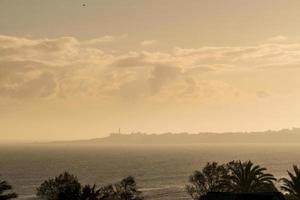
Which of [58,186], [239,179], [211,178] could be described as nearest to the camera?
[239,179]

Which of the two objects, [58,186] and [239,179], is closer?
[239,179]

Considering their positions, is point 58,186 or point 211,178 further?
point 211,178

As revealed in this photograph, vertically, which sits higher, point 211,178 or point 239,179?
point 239,179

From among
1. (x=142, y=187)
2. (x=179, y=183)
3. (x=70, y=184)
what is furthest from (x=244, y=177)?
(x=179, y=183)

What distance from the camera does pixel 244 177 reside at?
5309cm

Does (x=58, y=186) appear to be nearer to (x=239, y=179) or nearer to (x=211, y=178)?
(x=211, y=178)

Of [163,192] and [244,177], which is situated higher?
[244,177]

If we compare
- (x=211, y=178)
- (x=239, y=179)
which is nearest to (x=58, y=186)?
(x=211, y=178)

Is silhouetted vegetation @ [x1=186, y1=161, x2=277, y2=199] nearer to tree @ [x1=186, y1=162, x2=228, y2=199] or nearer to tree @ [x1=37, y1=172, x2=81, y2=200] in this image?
tree @ [x1=186, y1=162, x2=228, y2=199]

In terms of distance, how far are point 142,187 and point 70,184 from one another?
115491mm

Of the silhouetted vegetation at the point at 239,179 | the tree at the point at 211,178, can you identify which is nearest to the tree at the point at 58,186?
the silhouetted vegetation at the point at 239,179

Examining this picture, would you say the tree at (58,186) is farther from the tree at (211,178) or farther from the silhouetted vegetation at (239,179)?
the tree at (211,178)

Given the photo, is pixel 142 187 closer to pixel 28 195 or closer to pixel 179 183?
pixel 179 183

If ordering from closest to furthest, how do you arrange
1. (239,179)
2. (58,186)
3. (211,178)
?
(239,179)
(58,186)
(211,178)
